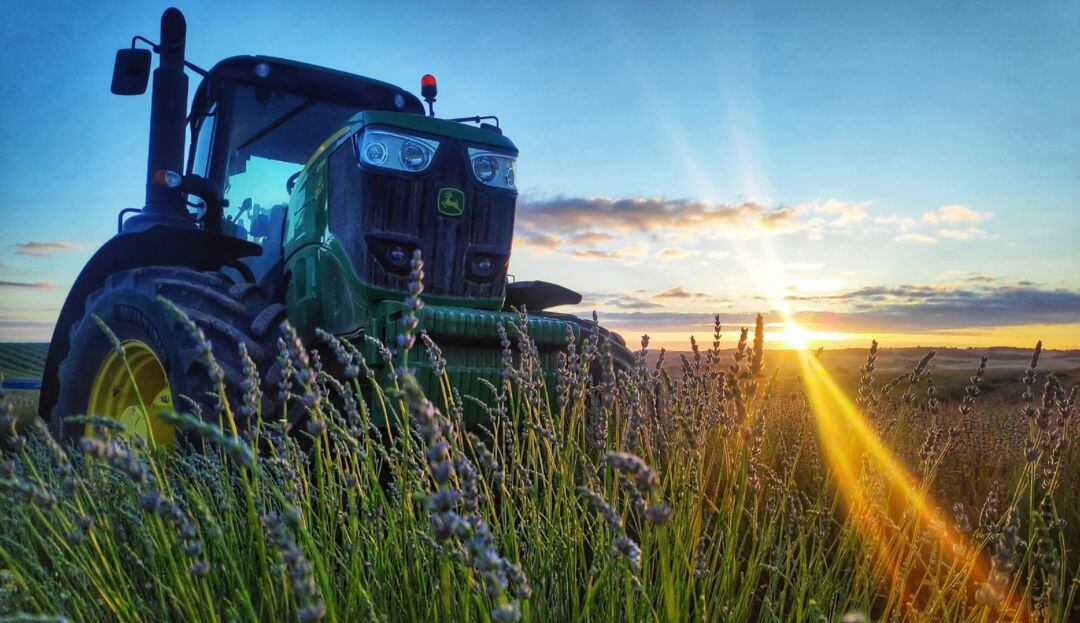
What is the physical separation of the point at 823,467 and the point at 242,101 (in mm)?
4135

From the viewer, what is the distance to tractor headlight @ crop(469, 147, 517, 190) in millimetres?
3896

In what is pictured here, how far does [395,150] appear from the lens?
3689 mm

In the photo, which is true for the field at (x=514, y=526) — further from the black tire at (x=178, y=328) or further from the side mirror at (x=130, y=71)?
the side mirror at (x=130, y=71)

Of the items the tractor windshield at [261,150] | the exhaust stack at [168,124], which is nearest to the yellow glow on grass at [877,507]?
the tractor windshield at [261,150]

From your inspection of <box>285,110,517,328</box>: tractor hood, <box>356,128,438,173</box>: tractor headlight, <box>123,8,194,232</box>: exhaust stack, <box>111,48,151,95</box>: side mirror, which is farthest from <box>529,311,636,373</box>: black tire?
<box>111,48,151,95</box>: side mirror

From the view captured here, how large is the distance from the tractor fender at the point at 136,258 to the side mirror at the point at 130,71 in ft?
2.64

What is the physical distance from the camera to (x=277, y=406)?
3.29 m

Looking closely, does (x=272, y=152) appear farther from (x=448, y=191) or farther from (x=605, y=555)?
(x=605, y=555)

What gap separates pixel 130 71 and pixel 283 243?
1261mm

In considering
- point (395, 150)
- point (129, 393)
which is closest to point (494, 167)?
point (395, 150)

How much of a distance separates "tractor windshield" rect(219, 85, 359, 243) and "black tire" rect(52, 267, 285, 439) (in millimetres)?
968

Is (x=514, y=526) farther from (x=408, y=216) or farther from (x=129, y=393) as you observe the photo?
(x=129, y=393)

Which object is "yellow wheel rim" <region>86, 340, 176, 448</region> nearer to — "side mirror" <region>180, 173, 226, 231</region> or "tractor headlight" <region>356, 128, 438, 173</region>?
"side mirror" <region>180, 173, 226, 231</region>

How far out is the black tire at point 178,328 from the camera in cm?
334
